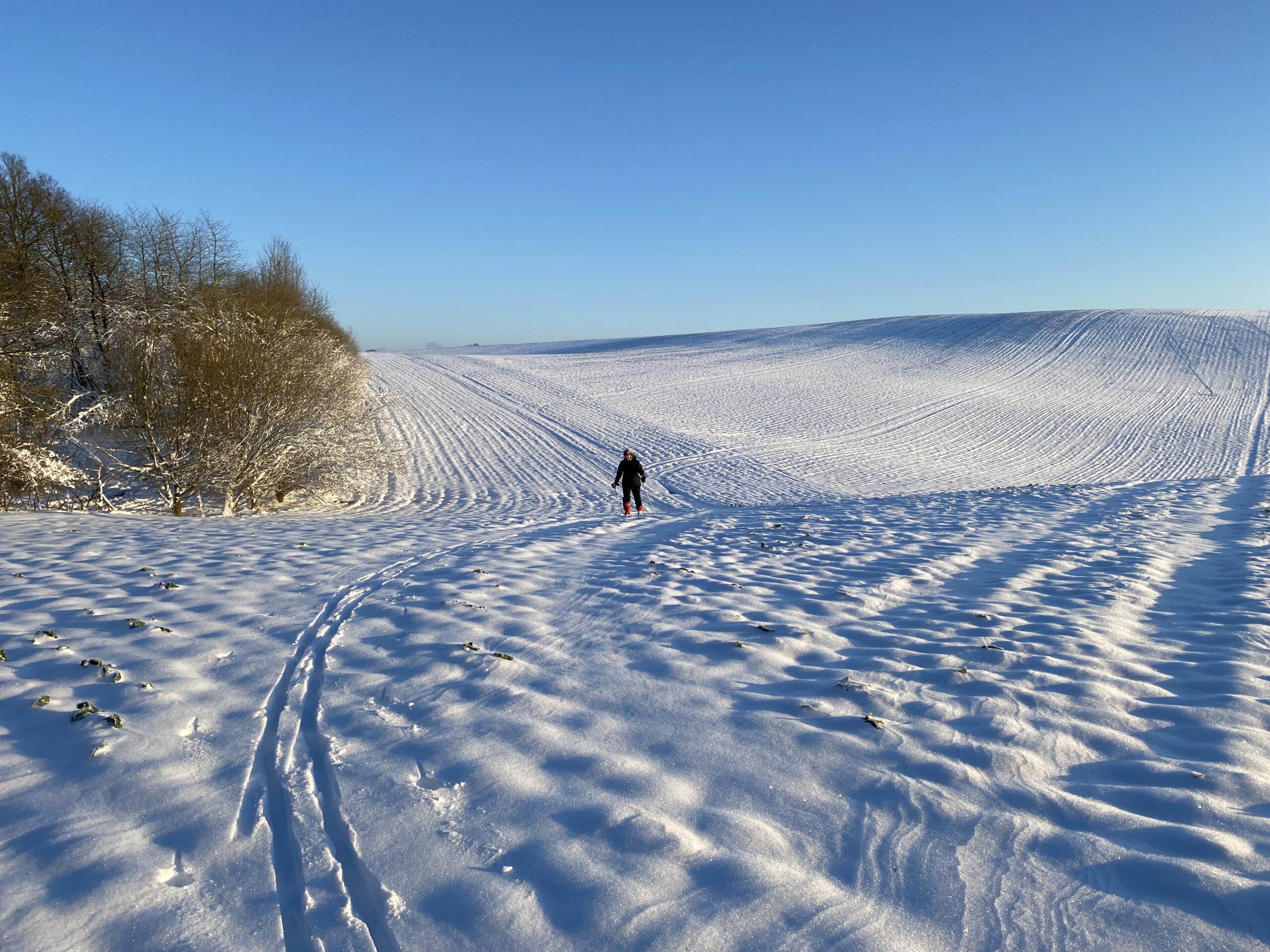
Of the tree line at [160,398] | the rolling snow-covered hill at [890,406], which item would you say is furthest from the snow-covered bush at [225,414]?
the rolling snow-covered hill at [890,406]

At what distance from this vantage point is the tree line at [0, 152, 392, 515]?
12688mm

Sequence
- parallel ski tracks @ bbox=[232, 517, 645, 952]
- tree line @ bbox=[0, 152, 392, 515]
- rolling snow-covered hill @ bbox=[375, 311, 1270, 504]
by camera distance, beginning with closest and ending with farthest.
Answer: parallel ski tracks @ bbox=[232, 517, 645, 952] < tree line @ bbox=[0, 152, 392, 515] < rolling snow-covered hill @ bbox=[375, 311, 1270, 504]

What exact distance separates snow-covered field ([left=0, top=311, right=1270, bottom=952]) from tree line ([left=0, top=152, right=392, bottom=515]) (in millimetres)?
2707

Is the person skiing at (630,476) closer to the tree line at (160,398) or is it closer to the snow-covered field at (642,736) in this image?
the snow-covered field at (642,736)

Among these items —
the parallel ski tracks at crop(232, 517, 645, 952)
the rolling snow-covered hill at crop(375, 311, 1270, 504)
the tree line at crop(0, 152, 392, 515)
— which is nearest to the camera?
the parallel ski tracks at crop(232, 517, 645, 952)

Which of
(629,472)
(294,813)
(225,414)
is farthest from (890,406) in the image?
(294,813)

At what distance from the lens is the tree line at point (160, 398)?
12.7m

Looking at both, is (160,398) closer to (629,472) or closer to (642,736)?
(629,472)

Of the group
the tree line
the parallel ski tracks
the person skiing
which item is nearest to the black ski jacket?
the person skiing

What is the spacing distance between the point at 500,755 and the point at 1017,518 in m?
9.87

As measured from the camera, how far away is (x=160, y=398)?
13586 mm

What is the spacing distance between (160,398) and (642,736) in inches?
536

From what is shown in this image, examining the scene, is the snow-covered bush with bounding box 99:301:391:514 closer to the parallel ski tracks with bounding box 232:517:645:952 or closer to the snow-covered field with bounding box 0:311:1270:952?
the snow-covered field with bounding box 0:311:1270:952

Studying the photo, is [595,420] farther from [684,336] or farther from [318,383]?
[684,336]
